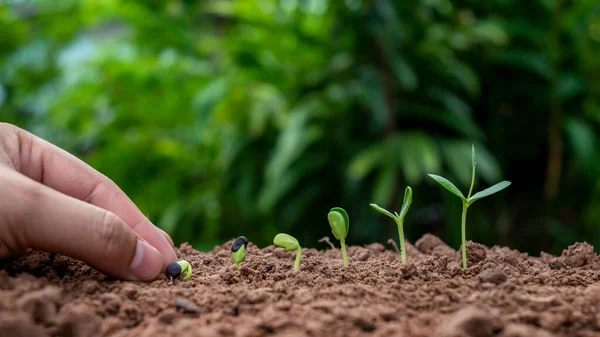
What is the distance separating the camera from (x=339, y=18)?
102 inches

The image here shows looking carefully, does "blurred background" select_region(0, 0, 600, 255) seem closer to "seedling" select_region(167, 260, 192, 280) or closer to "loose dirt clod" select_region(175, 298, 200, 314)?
"seedling" select_region(167, 260, 192, 280)

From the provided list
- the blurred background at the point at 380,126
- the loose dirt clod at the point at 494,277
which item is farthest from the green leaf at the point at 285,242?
the blurred background at the point at 380,126

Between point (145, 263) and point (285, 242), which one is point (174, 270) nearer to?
point (145, 263)

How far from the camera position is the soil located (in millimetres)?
563

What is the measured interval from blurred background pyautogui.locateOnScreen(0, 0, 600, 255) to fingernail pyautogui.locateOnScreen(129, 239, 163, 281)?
161 centimetres

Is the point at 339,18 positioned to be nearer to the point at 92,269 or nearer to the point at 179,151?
the point at 179,151

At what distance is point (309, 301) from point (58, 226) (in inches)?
12.4

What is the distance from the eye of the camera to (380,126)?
245cm

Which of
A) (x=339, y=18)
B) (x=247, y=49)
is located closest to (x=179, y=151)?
(x=247, y=49)

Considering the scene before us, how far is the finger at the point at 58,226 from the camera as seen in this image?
2.15 ft

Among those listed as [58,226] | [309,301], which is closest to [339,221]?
[309,301]

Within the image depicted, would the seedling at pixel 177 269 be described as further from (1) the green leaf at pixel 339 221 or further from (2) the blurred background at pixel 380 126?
(2) the blurred background at pixel 380 126

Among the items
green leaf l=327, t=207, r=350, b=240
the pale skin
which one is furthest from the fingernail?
green leaf l=327, t=207, r=350, b=240

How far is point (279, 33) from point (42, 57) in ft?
7.79
